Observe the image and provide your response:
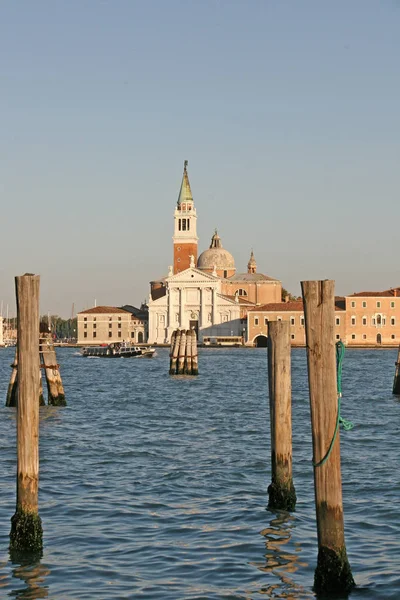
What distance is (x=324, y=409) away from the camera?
693 centimetres

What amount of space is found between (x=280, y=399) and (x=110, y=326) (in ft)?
310

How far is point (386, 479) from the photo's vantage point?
A: 11.5 m

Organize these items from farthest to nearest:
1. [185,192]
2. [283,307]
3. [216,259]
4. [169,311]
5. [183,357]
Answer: [216,259] → [185,192] → [169,311] → [283,307] → [183,357]

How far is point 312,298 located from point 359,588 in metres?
2.04

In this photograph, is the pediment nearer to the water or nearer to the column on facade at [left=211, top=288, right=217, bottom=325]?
the column on facade at [left=211, top=288, right=217, bottom=325]

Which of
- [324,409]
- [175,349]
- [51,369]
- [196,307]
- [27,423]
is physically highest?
[196,307]

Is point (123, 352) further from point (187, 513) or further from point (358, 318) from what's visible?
point (187, 513)

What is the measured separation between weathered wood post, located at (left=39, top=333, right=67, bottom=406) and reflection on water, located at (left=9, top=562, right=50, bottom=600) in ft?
38.5

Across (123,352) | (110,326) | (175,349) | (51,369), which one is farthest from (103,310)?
(51,369)

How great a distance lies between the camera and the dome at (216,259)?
107613 mm

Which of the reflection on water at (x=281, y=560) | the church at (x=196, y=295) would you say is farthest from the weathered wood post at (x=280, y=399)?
the church at (x=196, y=295)

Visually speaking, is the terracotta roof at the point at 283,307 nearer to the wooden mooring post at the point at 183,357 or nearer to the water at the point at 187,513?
the wooden mooring post at the point at 183,357

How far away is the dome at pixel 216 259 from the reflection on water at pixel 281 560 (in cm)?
9718

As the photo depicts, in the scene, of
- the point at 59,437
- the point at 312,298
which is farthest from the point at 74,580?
the point at 59,437
